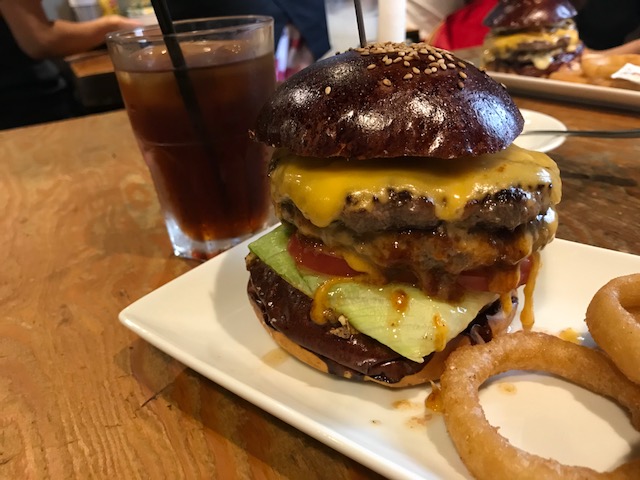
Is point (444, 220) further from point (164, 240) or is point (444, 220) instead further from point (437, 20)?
point (437, 20)

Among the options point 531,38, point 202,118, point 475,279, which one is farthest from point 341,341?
point 531,38

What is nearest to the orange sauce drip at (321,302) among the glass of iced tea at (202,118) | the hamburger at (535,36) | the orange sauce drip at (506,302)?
the orange sauce drip at (506,302)

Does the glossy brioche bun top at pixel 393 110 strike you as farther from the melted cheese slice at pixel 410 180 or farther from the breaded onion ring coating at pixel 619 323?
the breaded onion ring coating at pixel 619 323

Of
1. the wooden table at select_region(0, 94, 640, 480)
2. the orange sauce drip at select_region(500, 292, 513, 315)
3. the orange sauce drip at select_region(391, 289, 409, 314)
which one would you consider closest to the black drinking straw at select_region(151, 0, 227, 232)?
the wooden table at select_region(0, 94, 640, 480)

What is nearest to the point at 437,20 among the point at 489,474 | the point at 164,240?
the point at 164,240

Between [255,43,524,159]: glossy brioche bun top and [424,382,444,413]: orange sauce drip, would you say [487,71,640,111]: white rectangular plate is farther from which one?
[424,382,444,413]: orange sauce drip

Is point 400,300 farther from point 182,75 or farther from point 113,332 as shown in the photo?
point 182,75
